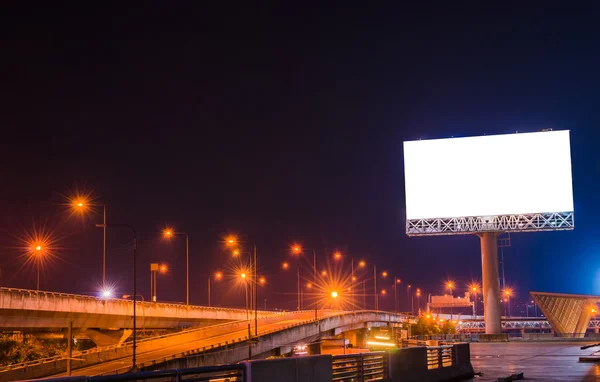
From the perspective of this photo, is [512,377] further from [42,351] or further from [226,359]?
[42,351]

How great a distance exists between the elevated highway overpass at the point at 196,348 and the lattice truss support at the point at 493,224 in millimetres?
16602

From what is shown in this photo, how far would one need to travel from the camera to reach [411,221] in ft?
265

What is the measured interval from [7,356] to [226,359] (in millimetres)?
25967

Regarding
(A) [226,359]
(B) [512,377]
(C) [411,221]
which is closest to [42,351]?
(A) [226,359]

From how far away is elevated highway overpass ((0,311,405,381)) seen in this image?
4934 centimetres

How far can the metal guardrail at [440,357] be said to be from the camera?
25.0 metres

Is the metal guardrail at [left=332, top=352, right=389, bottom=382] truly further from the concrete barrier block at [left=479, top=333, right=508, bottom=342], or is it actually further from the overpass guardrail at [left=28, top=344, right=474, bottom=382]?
the concrete barrier block at [left=479, top=333, right=508, bottom=342]

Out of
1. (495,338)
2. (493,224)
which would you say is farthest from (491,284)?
(495,338)

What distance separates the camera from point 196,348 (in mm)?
60562

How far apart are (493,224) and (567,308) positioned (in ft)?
110

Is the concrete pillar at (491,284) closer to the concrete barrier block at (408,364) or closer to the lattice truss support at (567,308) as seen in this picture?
the lattice truss support at (567,308)

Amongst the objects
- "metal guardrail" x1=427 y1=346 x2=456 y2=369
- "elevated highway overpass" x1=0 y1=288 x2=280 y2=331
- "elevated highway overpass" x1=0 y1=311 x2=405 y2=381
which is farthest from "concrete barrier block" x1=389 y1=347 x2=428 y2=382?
"elevated highway overpass" x1=0 y1=288 x2=280 y2=331

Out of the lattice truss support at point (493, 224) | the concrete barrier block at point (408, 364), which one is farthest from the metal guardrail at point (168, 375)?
the lattice truss support at point (493, 224)

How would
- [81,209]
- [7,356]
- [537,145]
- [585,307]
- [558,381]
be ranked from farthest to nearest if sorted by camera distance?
[585,307]
[537,145]
[7,356]
[81,209]
[558,381]
